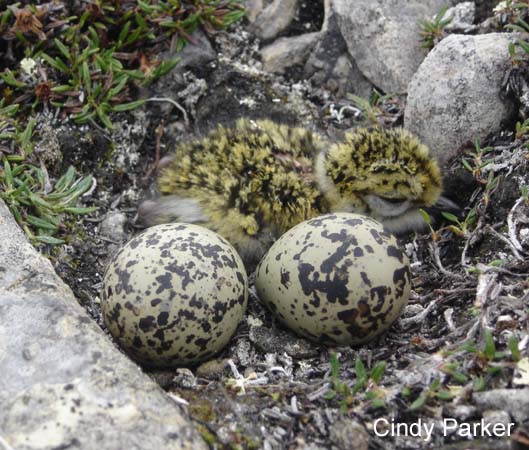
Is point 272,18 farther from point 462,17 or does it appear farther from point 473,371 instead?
point 473,371

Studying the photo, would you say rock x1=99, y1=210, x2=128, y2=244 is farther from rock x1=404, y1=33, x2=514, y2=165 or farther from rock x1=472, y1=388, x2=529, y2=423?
rock x1=472, y1=388, x2=529, y2=423

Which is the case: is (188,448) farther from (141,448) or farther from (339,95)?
(339,95)

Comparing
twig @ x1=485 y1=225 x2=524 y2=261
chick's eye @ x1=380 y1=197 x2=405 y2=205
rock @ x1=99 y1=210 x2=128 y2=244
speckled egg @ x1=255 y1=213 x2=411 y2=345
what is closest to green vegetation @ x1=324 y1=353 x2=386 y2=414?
speckled egg @ x1=255 y1=213 x2=411 y2=345

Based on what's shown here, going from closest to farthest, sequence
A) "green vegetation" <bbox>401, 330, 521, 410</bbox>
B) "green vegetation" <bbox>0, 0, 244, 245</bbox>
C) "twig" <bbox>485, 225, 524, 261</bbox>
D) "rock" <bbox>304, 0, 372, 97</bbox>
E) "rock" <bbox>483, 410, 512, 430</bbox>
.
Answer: "rock" <bbox>483, 410, 512, 430</bbox>, "green vegetation" <bbox>401, 330, 521, 410</bbox>, "twig" <bbox>485, 225, 524, 261</bbox>, "green vegetation" <bbox>0, 0, 244, 245</bbox>, "rock" <bbox>304, 0, 372, 97</bbox>

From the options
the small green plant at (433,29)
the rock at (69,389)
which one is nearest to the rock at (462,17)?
the small green plant at (433,29)

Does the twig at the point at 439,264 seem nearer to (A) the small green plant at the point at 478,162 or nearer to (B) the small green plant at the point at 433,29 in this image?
(A) the small green plant at the point at 478,162

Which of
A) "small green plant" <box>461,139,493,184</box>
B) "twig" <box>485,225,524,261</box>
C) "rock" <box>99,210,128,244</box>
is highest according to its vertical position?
"small green plant" <box>461,139,493,184</box>
